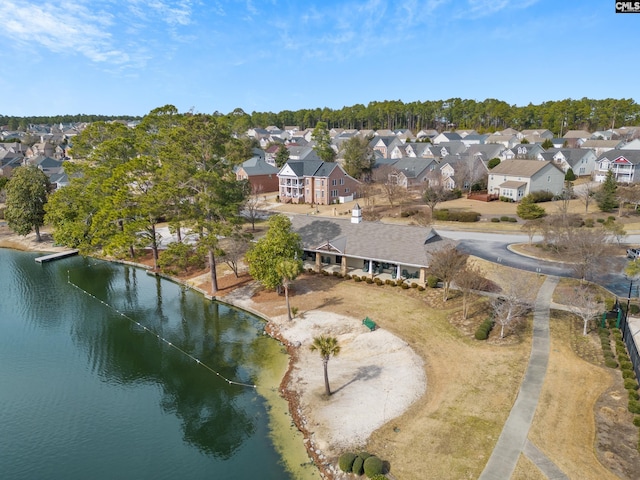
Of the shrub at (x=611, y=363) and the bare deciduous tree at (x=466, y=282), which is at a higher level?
the bare deciduous tree at (x=466, y=282)

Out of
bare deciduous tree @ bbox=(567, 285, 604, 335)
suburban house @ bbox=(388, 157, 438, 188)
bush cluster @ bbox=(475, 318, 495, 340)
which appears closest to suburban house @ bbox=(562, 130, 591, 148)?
suburban house @ bbox=(388, 157, 438, 188)

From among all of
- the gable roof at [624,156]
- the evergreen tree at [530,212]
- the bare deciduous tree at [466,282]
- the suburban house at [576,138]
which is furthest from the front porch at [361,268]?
the suburban house at [576,138]

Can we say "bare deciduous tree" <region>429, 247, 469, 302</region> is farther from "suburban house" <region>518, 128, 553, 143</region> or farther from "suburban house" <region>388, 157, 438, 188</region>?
"suburban house" <region>518, 128, 553, 143</region>

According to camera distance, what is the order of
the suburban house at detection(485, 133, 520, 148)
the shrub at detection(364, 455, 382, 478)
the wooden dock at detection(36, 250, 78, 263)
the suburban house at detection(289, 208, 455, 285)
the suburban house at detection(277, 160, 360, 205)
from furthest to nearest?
the suburban house at detection(485, 133, 520, 148) < the suburban house at detection(277, 160, 360, 205) < the wooden dock at detection(36, 250, 78, 263) < the suburban house at detection(289, 208, 455, 285) < the shrub at detection(364, 455, 382, 478)

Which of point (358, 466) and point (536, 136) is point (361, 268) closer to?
point (358, 466)

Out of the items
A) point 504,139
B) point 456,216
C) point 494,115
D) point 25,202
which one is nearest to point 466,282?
point 456,216

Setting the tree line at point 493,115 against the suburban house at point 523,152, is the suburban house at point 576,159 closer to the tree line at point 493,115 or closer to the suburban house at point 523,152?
the suburban house at point 523,152
